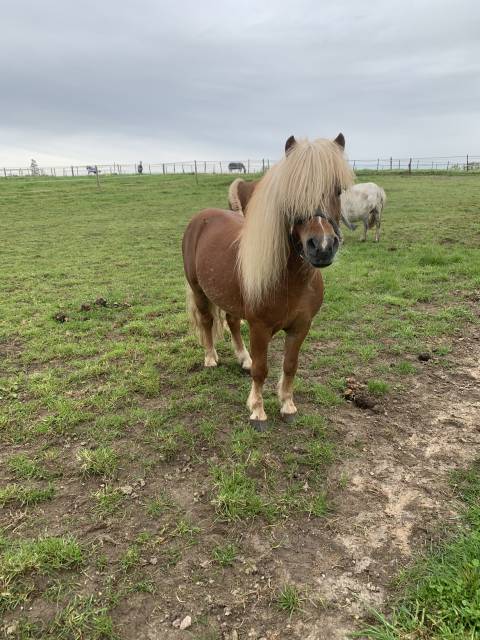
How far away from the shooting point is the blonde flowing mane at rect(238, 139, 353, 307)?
234 centimetres

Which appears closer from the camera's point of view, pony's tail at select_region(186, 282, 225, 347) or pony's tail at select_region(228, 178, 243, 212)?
pony's tail at select_region(186, 282, 225, 347)

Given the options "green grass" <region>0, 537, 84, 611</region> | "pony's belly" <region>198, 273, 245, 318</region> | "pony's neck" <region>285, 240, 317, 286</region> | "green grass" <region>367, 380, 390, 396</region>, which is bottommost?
"green grass" <region>0, 537, 84, 611</region>

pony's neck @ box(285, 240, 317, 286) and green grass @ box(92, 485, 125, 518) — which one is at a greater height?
pony's neck @ box(285, 240, 317, 286)

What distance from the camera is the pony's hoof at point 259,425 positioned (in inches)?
130

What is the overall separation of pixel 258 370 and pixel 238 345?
1153 millimetres

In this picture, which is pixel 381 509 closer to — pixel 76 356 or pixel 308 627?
pixel 308 627

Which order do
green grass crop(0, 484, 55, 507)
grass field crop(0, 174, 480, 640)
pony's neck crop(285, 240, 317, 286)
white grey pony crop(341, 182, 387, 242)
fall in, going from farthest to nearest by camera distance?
1. white grey pony crop(341, 182, 387, 242)
2. pony's neck crop(285, 240, 317, 286)
3. green grass crop(0, 484, 55, 507)
4. grass field crop(0, 174, 480, 640)

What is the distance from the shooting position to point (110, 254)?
1036 cm

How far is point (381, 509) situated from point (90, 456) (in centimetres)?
205

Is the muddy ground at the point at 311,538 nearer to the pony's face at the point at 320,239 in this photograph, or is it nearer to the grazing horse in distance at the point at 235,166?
the pony's face at the point at 320,239

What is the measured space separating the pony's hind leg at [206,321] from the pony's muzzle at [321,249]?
216cm

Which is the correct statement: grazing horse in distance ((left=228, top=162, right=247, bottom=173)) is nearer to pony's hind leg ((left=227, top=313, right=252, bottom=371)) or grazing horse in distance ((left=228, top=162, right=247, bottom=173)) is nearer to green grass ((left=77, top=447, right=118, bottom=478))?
pony's hind leg ((left=227, top=313, right=252, bottom=371))

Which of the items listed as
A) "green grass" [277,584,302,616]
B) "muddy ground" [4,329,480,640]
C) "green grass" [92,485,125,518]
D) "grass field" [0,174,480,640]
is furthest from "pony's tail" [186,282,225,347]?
"green grass" [277,584,302,616]

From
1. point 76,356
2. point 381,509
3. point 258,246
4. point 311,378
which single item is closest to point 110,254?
point 76,356
